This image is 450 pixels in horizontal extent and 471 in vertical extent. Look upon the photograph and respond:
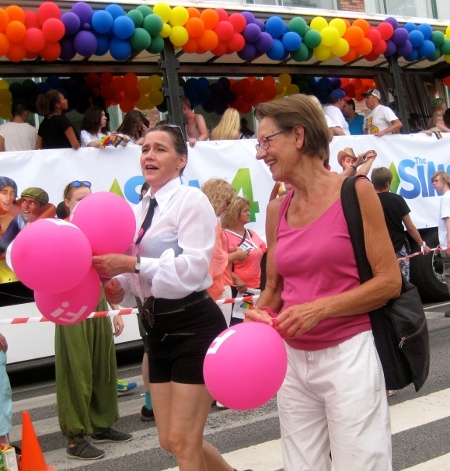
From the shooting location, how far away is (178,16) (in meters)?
9.04

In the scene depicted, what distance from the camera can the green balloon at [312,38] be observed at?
10.1 metres


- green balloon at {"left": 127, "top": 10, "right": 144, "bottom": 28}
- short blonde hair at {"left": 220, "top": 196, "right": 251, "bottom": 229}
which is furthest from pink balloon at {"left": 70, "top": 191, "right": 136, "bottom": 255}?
green balloon at {"left": 127, "top": 10, "right": 144, "bottom": 28}

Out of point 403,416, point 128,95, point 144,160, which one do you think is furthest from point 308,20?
point 144,160

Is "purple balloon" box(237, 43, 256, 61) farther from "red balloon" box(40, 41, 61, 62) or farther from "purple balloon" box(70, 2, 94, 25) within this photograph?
"red balloon" box(40, 41, 61, 62)

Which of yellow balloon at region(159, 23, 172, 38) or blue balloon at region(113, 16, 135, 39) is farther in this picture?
yellow balloon at region(159, 23, 172, 38)

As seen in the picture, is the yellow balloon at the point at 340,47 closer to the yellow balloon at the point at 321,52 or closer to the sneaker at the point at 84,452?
the yellow balloon at the point at 321,52

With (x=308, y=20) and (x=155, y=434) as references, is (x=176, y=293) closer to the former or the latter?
(x=155, y=434)

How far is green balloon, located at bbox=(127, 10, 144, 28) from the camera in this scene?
8.73 meters

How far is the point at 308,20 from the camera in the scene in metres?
10.4

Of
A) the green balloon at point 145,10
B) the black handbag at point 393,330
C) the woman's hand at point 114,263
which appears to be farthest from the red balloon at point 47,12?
the black handbag at point 393,330

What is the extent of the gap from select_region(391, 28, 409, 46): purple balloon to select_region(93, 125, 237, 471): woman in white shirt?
8.25m

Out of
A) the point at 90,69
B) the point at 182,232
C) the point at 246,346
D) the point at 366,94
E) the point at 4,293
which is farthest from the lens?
the point at 366,94

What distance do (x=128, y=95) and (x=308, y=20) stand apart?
271 cm

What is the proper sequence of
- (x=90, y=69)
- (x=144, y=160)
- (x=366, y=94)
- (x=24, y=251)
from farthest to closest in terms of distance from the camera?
(x=366, y=94) < (x=90, y=69) < (x=144, y=160) < (x=24, y=251)
